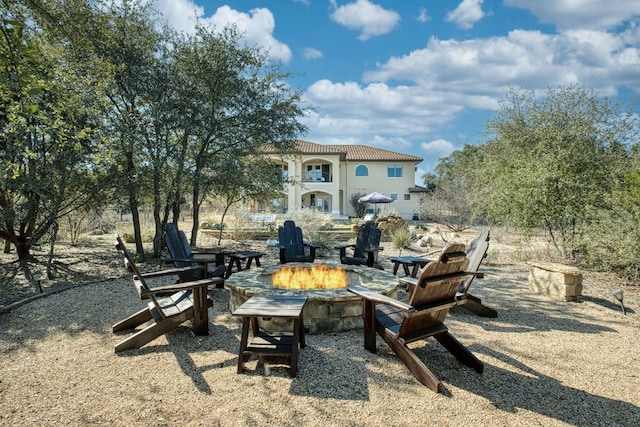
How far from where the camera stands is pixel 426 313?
3125 mm

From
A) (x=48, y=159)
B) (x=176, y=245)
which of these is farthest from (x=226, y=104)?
(x=176, y=245)

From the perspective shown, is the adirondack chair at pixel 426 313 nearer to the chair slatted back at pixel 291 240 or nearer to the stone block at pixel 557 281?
the stone block at pixel 557 281

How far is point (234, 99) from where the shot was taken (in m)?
9.80

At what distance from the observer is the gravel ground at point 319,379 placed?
8.62 ft

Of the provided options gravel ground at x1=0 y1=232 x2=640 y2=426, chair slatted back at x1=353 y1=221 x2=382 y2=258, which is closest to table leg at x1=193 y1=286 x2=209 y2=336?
gravel ground at x1=0 y1=232 x2=640 y2=426

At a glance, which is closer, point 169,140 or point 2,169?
point 2,169

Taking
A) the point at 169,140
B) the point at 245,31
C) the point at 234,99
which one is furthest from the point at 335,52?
the point at 169,140

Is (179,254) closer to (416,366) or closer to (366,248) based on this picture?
(366,248)

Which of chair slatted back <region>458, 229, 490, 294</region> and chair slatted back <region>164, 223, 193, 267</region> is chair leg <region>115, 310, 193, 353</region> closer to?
chair slatted back <region>164, 223, 193, 267</region>

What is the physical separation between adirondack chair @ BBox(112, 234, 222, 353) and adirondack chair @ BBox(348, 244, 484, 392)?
1.69m

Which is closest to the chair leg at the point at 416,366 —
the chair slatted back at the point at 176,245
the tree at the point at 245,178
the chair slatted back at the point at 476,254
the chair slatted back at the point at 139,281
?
the chair slatted back at the point at 476,254

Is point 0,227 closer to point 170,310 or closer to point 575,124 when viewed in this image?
point 170,310

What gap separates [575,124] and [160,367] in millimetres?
10034

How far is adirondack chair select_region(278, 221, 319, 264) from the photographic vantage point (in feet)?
25.0
